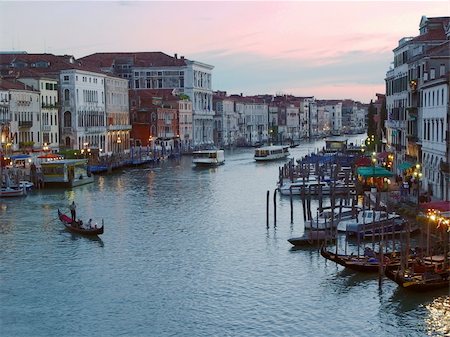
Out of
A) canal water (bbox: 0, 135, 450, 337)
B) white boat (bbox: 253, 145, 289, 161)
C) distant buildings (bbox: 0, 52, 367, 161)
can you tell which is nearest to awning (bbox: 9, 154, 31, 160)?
distant buildings (bbox: 0, 52, 367, 161)

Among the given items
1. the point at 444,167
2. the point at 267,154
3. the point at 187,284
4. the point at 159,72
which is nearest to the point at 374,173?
the point at 444,167

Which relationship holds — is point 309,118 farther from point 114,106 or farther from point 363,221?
point 363,221

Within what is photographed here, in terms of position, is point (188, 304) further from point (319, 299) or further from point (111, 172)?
point (111, 172)

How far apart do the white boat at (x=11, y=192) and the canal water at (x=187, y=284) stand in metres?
3.22

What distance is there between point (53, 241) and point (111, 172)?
18.8 metres

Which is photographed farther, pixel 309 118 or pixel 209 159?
pixel 309 118

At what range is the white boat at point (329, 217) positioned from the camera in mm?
16344

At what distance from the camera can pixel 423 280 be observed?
38.5 ft

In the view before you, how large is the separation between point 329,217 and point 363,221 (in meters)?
0.95

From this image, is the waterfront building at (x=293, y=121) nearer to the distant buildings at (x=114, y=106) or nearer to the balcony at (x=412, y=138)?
the distant buildings at (x=114, y=106)

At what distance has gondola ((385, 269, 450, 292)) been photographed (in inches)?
461

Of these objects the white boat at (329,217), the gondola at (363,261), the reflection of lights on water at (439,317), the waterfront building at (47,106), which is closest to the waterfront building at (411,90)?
the white boat at (329,217)

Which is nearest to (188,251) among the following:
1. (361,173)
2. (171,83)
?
(361,173)

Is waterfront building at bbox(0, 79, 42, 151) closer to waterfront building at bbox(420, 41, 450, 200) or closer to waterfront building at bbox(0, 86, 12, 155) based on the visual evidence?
waterfront building at bbox(0, 86, 12, 155)
